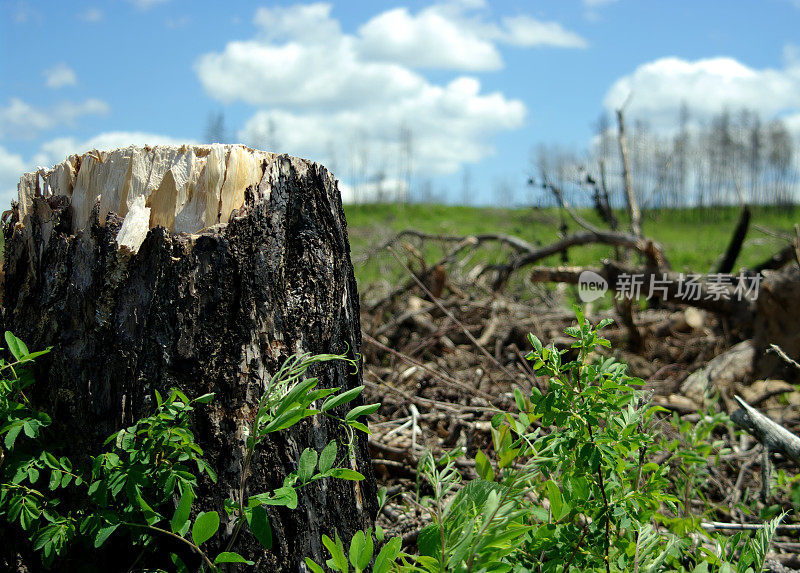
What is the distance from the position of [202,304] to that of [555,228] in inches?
311

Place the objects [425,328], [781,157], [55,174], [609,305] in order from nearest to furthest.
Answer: [55,174] < [425,328] < [609,305] < [781,157]

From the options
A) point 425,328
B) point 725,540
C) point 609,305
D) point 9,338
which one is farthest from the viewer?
point 609,305

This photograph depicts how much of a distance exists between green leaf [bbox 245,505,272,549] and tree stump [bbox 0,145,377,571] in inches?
11.6

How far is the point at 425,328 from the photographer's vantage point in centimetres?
512

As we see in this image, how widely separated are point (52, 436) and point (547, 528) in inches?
52.7

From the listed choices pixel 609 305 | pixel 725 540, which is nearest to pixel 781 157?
pixel 609 305

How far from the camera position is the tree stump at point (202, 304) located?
1.63 m

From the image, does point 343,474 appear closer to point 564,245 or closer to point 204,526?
point 204,526

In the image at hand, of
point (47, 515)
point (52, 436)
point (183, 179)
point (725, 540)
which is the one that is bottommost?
point (725, 540)

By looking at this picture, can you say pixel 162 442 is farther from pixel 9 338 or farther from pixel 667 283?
pixel 667 283

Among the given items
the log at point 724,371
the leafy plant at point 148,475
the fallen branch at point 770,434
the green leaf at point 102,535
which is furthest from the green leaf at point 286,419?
the log at point 724,371

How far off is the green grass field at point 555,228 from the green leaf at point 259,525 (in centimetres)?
449

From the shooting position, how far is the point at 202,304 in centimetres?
165

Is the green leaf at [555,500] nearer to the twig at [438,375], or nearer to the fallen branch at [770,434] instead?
the fallen branch at [770,434]
